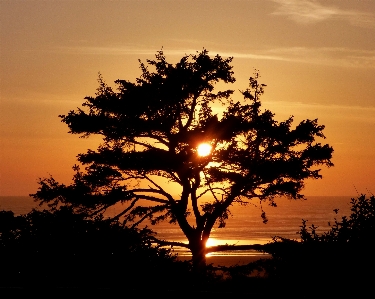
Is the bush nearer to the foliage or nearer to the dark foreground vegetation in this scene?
the dark foreground vegetation

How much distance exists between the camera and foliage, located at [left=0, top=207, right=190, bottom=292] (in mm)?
15320

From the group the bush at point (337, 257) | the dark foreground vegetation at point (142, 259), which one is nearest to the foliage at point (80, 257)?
the dark foreground vegetation at point (142, 259)

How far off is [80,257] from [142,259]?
171 centimetres

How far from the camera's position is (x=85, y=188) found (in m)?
27.2

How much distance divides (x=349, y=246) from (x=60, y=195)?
1718 centimetres

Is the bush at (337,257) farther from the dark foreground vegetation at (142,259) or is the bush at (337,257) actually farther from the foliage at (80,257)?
the foliage at (80,257)

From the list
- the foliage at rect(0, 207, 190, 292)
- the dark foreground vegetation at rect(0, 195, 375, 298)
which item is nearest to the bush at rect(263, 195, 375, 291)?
the dark foreground vegetation at rect(0, 195, 375, 298)

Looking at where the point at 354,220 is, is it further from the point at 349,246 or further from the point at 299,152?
the point at 299,152

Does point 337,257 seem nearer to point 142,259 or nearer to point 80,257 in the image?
point 142,259

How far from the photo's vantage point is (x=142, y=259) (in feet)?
53.9

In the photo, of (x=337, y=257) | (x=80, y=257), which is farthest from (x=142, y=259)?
(x=337, y=257)

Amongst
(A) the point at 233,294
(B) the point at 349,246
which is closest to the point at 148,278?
(B) the point at 349,246

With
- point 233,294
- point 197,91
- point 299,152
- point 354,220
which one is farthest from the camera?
point 299,152

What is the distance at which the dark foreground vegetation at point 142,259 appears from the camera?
13.0 meters
